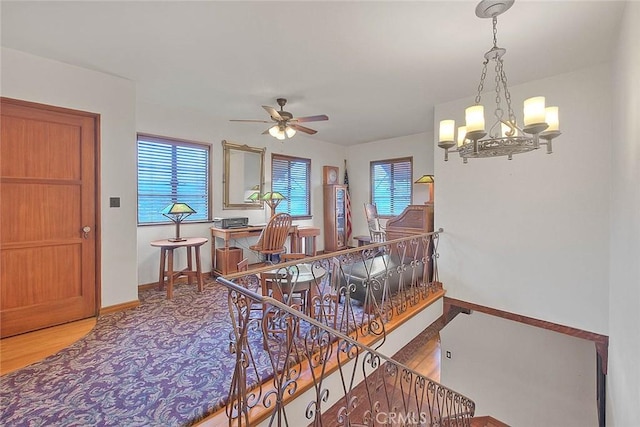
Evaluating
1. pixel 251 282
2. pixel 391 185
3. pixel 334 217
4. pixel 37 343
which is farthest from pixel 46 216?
pixel 391 185

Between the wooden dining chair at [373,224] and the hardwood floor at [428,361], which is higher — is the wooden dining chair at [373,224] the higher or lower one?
the higher one

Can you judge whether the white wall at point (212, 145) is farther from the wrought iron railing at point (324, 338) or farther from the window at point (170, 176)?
the wrought iron railing at point (324, 338)

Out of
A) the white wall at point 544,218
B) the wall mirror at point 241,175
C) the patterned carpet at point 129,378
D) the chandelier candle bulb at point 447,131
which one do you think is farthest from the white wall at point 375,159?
the patterned carpet at point 129,378

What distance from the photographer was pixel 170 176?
4324 millimetres

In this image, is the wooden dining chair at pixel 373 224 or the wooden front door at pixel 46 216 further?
the wooden dining chair at pixel 373 224

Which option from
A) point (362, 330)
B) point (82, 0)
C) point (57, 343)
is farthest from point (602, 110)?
point (57, 343)

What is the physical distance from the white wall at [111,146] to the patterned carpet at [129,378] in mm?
528

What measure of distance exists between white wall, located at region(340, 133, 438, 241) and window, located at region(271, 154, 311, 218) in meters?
1.25

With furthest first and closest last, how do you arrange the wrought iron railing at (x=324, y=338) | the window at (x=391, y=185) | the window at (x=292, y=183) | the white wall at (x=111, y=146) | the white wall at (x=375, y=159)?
the window at (x=391, y=185)
the white wall at (x=375, y=159)
the window at (x=292, y=183)
the white wall at (x=111, y=146)
the wrought iron railing at (x=324, y=338)

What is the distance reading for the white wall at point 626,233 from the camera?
70.6 inches

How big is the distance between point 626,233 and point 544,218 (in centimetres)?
115

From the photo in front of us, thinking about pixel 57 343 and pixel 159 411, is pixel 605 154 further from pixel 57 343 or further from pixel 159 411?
pixel 57 343

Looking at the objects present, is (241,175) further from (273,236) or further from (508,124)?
(508,124)

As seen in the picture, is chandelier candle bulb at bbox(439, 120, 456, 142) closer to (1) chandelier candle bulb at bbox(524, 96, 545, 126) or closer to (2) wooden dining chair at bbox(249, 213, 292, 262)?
(1) chandelier candle bulb at bbox(524, 96, 545, 126)
